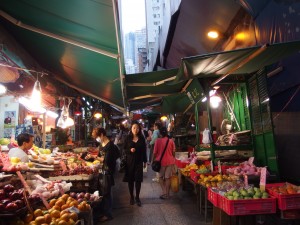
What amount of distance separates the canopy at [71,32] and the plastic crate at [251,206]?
3.30 m

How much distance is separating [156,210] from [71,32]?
A: 479 cm

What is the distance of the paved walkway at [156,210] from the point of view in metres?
6.02

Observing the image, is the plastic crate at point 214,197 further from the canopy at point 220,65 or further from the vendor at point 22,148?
the vendor at point 22,148

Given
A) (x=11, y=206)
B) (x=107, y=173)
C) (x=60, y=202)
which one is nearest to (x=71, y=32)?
(x=60, y=202)

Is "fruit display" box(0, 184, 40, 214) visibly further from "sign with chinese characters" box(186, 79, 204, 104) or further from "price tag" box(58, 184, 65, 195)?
"sign with chinese characters" box(186, 79, 204, 104)

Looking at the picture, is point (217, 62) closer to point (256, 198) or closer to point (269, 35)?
point (269, 35)

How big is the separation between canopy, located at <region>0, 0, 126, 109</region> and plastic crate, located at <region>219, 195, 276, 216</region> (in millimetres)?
3302

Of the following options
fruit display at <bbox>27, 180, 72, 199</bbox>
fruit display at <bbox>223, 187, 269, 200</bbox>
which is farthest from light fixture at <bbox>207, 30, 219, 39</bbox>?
fruit display at <bbox>27, 180, 72, 199</bbox>

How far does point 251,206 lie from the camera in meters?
4.21

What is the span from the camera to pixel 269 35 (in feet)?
20.7

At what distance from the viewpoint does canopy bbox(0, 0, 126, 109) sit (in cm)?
390

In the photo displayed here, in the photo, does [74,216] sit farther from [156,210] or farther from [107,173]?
[156,210]

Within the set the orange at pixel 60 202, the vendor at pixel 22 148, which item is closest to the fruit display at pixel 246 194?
the orange at pixel 60 202

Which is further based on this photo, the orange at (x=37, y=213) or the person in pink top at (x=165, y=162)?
the person in pink top at (x=165, y=162)
